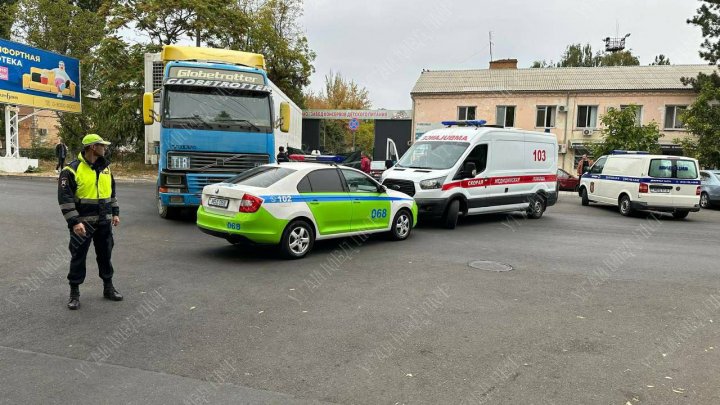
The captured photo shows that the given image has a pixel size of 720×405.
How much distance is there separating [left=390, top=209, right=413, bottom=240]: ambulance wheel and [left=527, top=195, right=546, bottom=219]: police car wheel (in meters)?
5.61

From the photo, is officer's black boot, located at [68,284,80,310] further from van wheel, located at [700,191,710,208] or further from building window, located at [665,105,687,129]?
building window, located at [665,105,687,129]

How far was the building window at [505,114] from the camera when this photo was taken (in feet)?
118

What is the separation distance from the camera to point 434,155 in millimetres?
12672

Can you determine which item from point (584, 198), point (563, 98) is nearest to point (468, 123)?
point (584, 198)

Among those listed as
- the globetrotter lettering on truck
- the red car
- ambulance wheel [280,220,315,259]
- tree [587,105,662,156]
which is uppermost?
tree [587,105,662,156]

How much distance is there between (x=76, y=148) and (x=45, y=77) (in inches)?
515

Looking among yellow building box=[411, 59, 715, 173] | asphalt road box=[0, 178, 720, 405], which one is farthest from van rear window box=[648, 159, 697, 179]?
yellow building box=[411, 59, 715, 173]

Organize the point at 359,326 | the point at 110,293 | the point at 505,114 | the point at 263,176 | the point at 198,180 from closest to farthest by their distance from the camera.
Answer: the point at 359,326 < the point at 110,293 < the point at 263,176 < the point at 198,180 < the point at 505,114

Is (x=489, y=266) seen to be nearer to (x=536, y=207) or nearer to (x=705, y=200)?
(x=536, y=207)

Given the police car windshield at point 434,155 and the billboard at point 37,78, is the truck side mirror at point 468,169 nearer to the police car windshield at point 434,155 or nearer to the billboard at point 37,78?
the police car windshield at point 434,155

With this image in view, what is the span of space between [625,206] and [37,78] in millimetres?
27372

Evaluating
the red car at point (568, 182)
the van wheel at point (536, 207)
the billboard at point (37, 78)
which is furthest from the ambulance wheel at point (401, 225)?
the billboard at point (37, 78)

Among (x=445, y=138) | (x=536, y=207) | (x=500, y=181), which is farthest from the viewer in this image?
(x=536, y=207)

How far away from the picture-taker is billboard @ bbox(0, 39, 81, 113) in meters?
24.9
